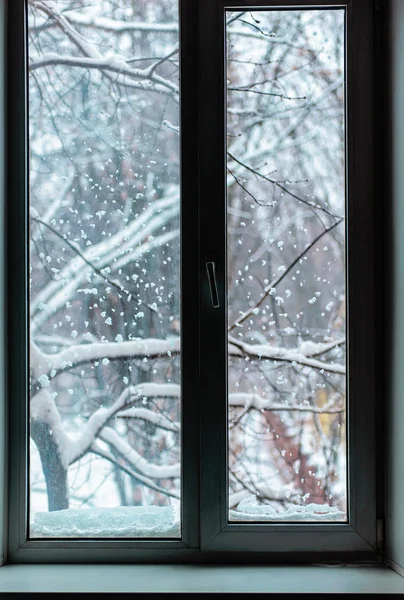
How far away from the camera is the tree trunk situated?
1.67 metres

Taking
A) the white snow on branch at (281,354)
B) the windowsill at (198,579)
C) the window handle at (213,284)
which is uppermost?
the window handle at (213,284)

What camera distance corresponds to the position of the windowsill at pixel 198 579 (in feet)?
4.84

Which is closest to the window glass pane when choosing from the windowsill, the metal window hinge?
the windowsill

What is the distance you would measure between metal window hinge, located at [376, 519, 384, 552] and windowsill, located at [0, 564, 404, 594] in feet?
0.16

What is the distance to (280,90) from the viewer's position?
1.68 metres

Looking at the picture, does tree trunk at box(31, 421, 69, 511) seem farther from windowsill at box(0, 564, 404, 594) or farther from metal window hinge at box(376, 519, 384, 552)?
Answer: metal window hinge at box(376, 519, 384, 552)

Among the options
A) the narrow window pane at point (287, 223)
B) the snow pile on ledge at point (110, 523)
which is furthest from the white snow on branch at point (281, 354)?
the snow pile on ledge at point (110, 523)

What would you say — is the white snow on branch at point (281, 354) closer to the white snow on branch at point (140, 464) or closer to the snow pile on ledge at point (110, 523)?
the white snow on branch at point (140, 464)

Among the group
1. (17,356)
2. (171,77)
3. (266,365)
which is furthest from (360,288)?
(17,356)

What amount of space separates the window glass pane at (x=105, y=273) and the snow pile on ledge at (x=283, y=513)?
0.17m

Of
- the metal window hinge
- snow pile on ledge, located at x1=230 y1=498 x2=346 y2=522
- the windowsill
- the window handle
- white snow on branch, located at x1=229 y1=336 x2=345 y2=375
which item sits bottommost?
the windowsill

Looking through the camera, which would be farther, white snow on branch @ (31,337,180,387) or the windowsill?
white snow on branch @ (31,337,180,387)

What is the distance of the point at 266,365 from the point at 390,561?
0.56 metres

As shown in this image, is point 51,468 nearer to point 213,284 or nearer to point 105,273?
point 105,273
